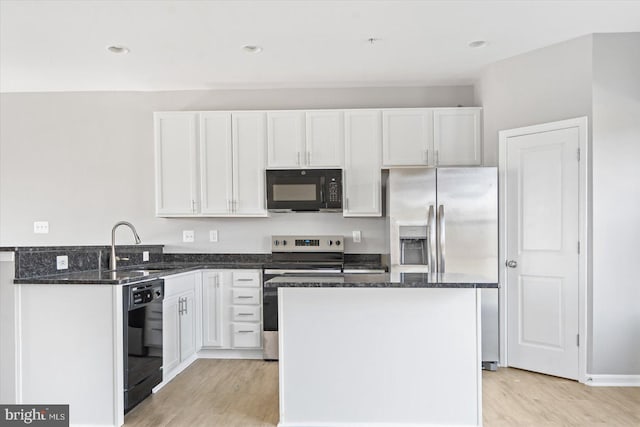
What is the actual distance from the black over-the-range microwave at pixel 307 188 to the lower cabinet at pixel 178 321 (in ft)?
3.64

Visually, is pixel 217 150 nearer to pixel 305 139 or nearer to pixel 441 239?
pixel 305 139

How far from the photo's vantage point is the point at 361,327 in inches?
102

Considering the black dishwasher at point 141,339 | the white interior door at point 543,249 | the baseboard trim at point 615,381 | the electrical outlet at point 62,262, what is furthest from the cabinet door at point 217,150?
the baseboard trim at point 615,381

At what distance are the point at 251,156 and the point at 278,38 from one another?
4.29 ft

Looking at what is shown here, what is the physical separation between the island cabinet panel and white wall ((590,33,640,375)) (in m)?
1.51

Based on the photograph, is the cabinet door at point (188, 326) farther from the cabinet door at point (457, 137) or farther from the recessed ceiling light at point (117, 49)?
the cabinet door at point (457, 137)

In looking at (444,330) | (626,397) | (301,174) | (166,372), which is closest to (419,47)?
(301,174)

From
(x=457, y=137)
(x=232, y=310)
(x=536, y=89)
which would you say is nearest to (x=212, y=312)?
(x=232, y=310)

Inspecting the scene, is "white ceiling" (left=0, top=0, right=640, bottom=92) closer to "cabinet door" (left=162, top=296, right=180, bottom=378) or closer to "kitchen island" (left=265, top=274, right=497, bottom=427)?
"kitchen island" (left=265, top=274, right=497, bottom=427)

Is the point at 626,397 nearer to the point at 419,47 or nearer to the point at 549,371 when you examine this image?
the point at 549,371

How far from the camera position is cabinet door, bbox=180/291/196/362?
371 cm

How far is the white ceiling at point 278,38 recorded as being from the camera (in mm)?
2961

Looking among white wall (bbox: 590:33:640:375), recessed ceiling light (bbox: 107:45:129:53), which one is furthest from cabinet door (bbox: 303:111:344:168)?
white wall (bbox: 590:33:640:375)

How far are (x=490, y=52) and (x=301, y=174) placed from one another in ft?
6.50
